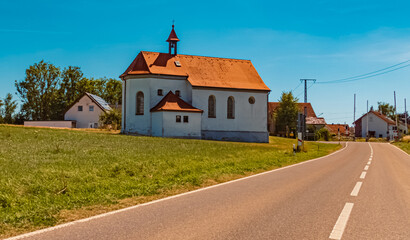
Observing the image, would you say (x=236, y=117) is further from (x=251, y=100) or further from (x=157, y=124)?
(x=157, y=124)

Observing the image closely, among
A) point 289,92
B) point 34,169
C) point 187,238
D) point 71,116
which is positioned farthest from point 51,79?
point 187,238

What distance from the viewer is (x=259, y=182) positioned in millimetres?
10602

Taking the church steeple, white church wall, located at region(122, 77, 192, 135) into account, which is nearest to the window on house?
white church wall, located at region(122, 77, 192, 135)

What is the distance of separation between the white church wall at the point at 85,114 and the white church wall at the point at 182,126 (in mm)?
27732

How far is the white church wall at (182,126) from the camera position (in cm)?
3894

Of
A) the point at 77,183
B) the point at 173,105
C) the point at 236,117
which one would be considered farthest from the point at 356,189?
the point at 236,117

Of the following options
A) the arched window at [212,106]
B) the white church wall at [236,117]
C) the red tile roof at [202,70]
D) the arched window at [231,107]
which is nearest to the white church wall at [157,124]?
the white church wall at [236,117]

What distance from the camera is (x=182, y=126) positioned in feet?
130

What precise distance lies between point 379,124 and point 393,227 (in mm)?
92291

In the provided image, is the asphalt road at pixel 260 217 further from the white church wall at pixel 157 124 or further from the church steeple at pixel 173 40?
the church steeple at pixel 173 40

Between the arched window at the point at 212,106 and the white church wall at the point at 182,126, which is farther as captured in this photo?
the arched window at the point at 212,106

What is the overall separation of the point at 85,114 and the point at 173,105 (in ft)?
96.9

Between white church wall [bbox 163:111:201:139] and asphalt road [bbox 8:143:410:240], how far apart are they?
98.4ft

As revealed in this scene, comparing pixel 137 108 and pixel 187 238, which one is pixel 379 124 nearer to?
pixel 137 108
